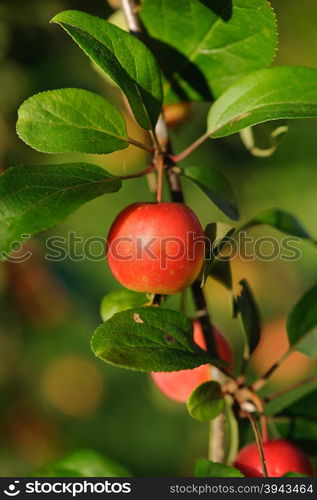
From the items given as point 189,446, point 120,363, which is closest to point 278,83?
point 120,363

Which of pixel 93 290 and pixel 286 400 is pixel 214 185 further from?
pixel 93 290

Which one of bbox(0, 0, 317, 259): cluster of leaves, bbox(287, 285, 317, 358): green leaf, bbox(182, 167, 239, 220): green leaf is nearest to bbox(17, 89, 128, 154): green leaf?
bbox(0, 0, 317, 259): cluster of leaves

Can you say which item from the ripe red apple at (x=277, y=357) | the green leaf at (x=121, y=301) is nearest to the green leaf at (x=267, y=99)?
the green leaf at (x=121, y=301)

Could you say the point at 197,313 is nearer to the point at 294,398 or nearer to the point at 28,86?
the point at 294,398

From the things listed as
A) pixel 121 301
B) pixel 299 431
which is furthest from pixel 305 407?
pixel 121 301

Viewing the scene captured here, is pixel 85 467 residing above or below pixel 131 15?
below
